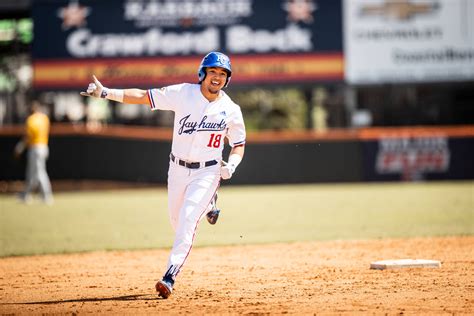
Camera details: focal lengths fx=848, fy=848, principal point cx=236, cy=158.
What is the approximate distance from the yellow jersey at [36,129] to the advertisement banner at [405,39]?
9017 millimetres

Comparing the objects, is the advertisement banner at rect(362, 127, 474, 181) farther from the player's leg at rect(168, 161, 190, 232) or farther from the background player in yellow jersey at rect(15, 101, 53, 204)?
the player's leg at rect(168, 161, 190, 232)

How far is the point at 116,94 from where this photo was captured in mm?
7223

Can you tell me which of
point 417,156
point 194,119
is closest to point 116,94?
point 194,119

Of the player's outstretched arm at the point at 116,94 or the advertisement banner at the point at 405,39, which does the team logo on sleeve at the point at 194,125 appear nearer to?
the player's outstretched arm at the point at 116,94

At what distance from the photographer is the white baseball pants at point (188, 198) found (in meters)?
7.07

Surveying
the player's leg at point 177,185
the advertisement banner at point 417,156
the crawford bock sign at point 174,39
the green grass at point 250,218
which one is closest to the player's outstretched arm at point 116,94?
the player's leg at point 177,185

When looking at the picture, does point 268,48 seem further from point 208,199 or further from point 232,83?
point 208,199

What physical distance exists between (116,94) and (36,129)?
36.4 feet

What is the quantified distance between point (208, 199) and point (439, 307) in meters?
2.15

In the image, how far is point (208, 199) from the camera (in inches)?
287

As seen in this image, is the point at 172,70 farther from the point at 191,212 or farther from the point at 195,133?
the point at 191,212

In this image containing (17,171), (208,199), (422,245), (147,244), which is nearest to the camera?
(208,199)

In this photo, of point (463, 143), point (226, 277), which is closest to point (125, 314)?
point (226, 277)

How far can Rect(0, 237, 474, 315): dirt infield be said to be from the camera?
6508 mm
